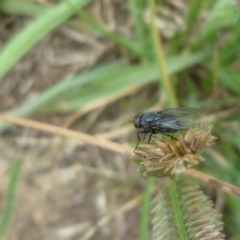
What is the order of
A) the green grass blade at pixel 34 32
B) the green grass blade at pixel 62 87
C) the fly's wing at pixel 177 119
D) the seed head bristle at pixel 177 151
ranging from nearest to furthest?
the seed head bristle at pixel 177 151, the fly's wing at pixel 177 119, the green grass blade at pixel 34 32, the green grass blade at pixel 62 87

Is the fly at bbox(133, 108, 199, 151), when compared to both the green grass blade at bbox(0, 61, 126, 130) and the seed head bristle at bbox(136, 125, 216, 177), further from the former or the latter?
the green grass blade at bbox(0, 61, 126, 130)

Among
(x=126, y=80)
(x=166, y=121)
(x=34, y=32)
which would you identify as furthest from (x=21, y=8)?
(x=166, y=121)

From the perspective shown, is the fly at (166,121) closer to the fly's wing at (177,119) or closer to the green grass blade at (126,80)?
the fly's wing at (177,119)

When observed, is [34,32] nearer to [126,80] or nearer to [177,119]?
[126,80]

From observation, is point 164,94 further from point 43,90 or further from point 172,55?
point 43,90

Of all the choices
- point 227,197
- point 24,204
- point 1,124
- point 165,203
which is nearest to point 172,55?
point 227,197

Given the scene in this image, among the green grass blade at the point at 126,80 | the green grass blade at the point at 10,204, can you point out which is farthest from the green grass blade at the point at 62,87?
the green grass blade at the point at 10,204

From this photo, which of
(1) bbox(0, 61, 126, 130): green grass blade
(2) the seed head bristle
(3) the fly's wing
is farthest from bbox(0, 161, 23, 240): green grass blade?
(2) the seed head bristle
